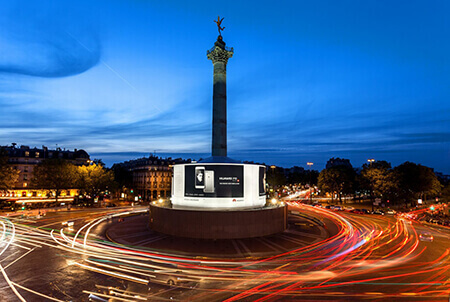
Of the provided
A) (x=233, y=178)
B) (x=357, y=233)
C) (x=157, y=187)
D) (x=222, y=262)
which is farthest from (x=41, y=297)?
(x=157, y=187)

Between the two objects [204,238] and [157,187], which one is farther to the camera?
[157,187]

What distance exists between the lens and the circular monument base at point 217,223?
28078 millimetres

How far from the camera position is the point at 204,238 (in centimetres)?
Result: 2809

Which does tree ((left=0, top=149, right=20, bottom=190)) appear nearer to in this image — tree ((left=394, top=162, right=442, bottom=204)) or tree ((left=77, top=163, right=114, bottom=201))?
tree ((left=77, top=163, right=114, bottom=201))

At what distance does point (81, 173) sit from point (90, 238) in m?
43.4

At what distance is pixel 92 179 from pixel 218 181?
4818 centimetres

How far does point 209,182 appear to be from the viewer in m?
32.0

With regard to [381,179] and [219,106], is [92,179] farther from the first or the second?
[381,179]

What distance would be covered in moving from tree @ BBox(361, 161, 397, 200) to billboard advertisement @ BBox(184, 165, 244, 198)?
4392 centimetres

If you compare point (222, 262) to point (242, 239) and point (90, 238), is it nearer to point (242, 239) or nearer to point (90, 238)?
point (242, 239)

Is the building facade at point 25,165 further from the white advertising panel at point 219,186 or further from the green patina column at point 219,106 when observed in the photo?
the white advertising panel at point 219,186

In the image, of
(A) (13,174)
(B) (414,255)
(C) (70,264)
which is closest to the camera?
(C) (70,264)

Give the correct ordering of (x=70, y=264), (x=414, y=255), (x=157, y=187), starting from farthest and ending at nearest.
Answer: (x=157, y=187) < (x=414, y=255) < (x=70, y=264)

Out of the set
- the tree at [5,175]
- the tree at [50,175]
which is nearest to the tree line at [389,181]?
the tree at [50,175]
